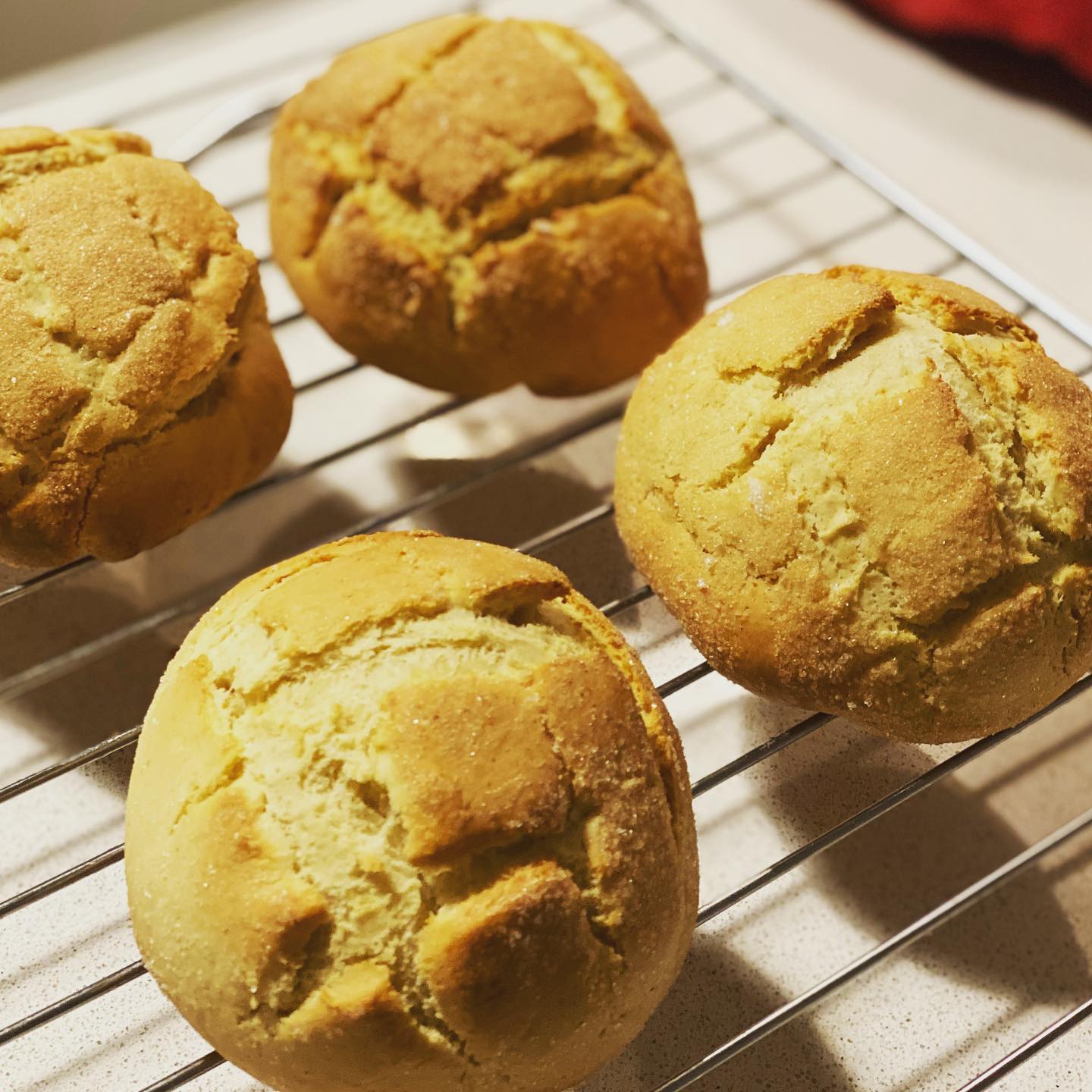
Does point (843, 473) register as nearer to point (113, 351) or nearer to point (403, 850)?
point (403, 850)

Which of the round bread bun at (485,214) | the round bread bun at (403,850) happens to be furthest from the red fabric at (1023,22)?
the round bread bun at (403,850)

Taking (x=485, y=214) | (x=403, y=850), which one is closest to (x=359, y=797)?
(x=403, y=850)

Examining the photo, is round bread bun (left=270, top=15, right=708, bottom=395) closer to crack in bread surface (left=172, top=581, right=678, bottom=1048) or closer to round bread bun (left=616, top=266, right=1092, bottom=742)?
round bread bun (left=616, top=266, right=1092, bottom=742)

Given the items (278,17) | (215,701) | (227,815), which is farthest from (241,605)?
(278,17)

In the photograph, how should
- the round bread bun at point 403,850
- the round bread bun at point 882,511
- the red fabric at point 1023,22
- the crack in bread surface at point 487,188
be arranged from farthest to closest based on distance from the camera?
the red fabric at point 1023,22 < the crack in bread surface at point 487,188 < the round bread bun at point 882,511 < the round bread bun at point 403,850

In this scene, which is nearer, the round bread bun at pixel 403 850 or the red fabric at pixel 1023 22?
the round bread bun at pixel 403 850

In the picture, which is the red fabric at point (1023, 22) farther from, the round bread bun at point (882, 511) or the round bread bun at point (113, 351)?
the round bread bun at point (113, 351)

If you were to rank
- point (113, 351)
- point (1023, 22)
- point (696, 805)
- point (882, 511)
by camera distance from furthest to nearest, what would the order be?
point (1023, 22), point (696, 805), point (113, 351), point (882, 511)
